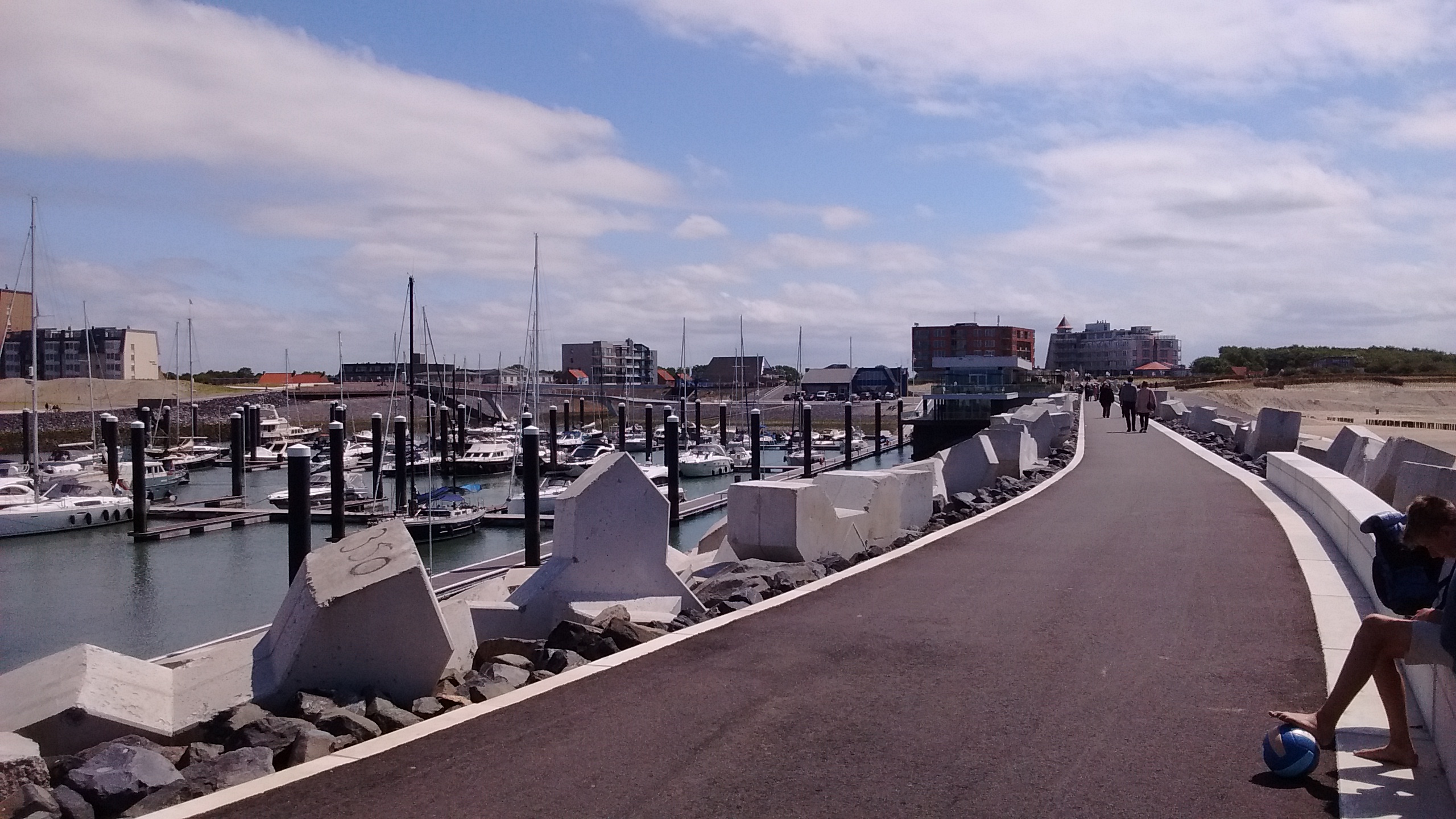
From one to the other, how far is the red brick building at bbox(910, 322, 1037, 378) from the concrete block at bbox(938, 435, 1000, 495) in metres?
129

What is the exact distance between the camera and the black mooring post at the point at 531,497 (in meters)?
26.2

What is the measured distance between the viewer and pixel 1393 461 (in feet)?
50.3

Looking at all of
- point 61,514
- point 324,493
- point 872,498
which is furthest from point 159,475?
point 872,498

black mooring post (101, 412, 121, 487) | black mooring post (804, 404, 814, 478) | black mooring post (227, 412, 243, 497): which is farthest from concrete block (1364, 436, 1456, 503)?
black mooring post (101, 412, 121, 487)

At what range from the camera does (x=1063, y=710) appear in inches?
257

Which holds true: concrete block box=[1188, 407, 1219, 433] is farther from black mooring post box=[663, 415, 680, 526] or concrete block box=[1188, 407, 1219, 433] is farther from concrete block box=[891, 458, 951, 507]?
black mooring post box=[663, 415, 680, 526]

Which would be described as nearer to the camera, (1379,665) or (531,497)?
(1379,665)

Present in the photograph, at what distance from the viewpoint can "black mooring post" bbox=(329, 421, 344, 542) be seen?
106 ft

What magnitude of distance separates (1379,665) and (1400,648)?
0.17 m

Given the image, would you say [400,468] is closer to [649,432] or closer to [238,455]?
[238,455]

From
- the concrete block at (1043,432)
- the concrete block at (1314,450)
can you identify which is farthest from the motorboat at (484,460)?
the concrete block at (1314,450)

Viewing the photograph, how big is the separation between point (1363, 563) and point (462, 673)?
758cm

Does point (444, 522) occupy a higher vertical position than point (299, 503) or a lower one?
lower

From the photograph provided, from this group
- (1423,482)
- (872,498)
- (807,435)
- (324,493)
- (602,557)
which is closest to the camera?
(602,557)
